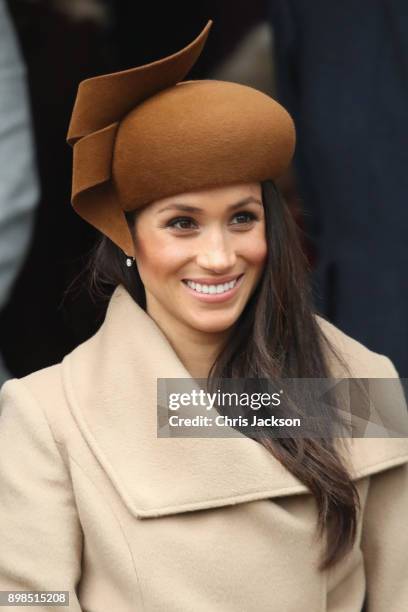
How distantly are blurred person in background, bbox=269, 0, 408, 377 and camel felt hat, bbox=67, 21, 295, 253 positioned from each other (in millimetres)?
1117

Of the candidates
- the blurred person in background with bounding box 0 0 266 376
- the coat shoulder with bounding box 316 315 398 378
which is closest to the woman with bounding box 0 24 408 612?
the coat shoulder with bounding box 316 315 398 378

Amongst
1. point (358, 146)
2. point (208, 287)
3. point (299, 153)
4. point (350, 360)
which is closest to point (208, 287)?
point (208, 287)

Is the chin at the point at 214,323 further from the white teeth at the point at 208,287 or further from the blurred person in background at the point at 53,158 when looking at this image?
the blurred person in background at the point at 53,158

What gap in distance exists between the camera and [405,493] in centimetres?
278

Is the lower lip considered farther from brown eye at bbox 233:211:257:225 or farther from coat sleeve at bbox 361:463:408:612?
coat sleeve at bbox 361:463:408:612

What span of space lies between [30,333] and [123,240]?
174 cm

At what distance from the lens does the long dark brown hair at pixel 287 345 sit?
2.62 meters

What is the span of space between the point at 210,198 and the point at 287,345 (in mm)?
390

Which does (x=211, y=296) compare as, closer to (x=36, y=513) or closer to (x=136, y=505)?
(x=136, y=505)

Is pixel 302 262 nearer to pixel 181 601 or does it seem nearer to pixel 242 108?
pixel 242 108

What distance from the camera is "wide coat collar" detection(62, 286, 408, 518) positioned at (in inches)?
99.3

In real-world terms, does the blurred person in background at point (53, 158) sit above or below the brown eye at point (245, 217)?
above

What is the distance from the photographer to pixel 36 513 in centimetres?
250

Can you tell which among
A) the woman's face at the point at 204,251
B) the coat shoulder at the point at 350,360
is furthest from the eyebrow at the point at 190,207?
the coat shoulder at the point at 350,360
